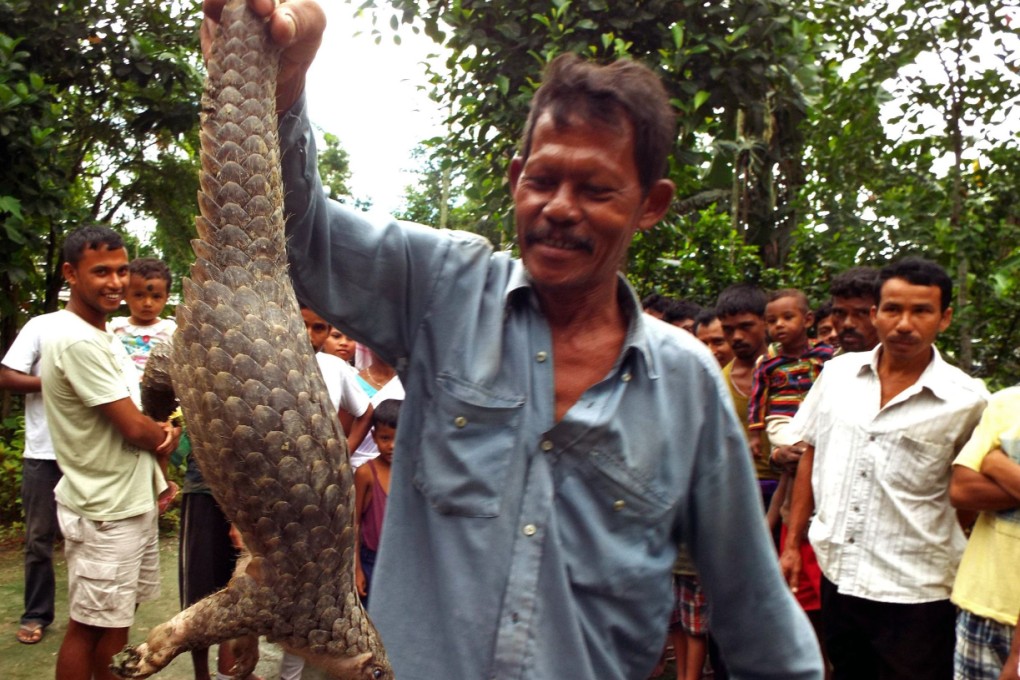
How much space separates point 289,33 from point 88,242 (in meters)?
2.89

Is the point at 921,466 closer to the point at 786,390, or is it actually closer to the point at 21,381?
the point at 786,390

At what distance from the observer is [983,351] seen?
20.0 feet

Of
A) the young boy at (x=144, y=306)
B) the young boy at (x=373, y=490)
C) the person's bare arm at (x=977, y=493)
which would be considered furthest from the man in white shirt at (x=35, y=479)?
the person's bare arm at (x=977, y=493)

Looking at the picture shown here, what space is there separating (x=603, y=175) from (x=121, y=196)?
28.2 feet

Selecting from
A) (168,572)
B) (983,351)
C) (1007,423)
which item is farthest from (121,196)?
(1007,423)

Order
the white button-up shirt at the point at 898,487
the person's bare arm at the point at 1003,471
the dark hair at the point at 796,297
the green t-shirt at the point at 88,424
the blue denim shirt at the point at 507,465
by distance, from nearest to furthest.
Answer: the blue denim shirt at the point at 507,465, the person's bare arm at the point at 1003,471, the white button-up shirt at the point at 898,487, the green t-shirt at the point at 88,424, the dark hair at the point at 796,297

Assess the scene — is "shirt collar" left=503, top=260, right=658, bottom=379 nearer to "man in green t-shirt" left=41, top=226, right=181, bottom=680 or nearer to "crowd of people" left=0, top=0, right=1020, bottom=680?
"crowd of people" left=0, top=0, right=1020, bottom=680

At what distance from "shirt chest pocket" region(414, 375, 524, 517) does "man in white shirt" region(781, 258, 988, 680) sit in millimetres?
2672

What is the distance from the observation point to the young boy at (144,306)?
15.9 feet

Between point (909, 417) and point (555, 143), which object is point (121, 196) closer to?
point (909, 417)

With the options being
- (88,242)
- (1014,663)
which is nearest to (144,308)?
(88,242)

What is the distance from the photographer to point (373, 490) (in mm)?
4508

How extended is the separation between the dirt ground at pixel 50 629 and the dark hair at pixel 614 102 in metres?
4.10

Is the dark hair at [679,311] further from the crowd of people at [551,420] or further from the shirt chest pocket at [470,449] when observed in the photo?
the shirt chest pocket at [470,449]
